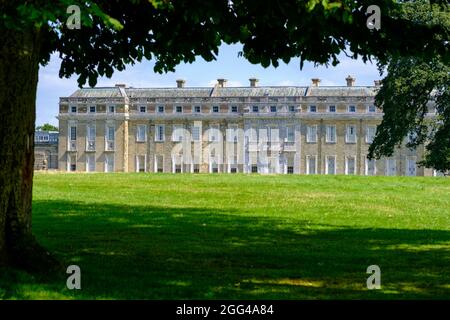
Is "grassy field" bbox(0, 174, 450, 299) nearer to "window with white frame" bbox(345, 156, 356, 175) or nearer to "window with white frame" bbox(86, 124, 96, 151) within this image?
"window with white frame" bbox(345, 156, 356, 175)

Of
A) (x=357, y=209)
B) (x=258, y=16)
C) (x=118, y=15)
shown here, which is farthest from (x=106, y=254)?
(x=357, y=209)

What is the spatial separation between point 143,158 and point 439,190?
56.0m

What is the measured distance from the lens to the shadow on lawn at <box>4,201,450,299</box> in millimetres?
8430

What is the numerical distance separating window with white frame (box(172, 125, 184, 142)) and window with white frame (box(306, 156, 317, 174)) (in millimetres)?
13900

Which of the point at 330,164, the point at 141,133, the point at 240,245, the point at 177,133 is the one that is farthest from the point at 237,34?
the point at 141,133

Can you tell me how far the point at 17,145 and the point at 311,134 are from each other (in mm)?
71173

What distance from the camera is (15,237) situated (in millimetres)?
8742

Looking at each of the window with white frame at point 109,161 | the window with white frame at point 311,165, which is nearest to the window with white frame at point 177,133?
the window with white frame at point 109,161

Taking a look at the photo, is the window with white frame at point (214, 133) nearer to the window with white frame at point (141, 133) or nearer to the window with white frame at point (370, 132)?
the window with white frame at point (141, 133)

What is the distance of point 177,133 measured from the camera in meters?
82.4

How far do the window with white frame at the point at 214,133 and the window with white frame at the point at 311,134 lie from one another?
9.59m

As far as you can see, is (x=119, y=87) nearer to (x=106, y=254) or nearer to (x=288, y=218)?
(x=288, y=218)

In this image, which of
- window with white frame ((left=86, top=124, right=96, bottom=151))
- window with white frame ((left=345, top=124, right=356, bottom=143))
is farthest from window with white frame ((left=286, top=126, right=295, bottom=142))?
window with white frame ((left=86, top=124, right=96, bottom=151))
